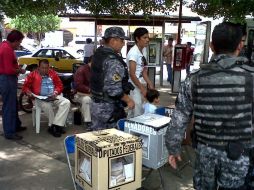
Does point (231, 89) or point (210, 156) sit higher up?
point (231, 89)

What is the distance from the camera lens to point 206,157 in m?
2.41

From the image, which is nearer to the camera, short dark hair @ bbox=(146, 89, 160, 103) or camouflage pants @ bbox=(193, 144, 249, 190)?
camouflage pants @ bbox=(193, 144, 249, 190)

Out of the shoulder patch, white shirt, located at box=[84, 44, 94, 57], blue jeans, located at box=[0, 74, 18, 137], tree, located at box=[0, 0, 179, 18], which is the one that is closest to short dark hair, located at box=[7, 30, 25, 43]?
blue jeans, located at box=[0, 74, 18, 137]

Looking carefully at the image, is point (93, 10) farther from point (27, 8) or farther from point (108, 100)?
point (108, 100)

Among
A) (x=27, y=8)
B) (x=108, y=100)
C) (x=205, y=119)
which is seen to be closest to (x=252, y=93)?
(x=205, y=119)

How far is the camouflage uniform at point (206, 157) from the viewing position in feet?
7.64

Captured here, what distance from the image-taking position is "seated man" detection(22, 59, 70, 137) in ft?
20.2

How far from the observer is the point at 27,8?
24.3 ft

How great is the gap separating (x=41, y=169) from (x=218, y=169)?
113 inches

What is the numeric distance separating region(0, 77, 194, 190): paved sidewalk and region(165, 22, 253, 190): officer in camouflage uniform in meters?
1.87

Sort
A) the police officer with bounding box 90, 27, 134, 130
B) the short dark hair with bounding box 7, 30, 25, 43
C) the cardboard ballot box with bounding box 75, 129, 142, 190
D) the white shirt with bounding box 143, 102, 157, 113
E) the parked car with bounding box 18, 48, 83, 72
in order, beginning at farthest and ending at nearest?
the parked car with bounding box 18, 48, 83, 72, the short dark hair with bounding box 7, 30, 25, 43, the white shirt with bounding box 143, 102, 157, 113, the police officer with bounding box 90, 27, 134, 130, the cardboard ballot box with bounding box 75, 129, 142, 190

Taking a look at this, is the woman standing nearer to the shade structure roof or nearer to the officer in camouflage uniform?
the officer in camouflage uniform

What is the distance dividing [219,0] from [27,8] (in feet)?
12.6

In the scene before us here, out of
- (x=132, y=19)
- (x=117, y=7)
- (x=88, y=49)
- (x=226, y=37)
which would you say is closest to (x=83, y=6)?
(x=117, y=7)
